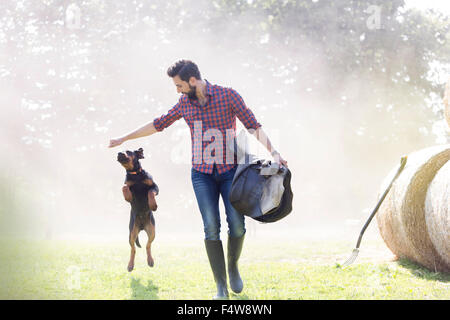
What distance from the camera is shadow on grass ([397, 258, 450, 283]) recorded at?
605 centimetres

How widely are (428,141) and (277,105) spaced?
22.6 ft

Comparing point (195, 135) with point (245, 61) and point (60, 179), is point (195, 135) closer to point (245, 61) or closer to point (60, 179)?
point (245, 61)

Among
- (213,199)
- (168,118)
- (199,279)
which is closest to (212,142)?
(213,199)

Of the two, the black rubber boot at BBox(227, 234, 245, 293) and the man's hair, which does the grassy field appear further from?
the man's hair

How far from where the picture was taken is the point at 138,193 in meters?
6.38

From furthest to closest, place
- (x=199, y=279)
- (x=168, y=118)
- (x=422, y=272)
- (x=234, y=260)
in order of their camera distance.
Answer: (x=422, y=272)
(x=199, y=279)
(x=168, y=118)
(x=234, y=260)

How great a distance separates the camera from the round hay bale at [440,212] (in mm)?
6008

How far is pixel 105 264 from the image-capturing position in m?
8.16

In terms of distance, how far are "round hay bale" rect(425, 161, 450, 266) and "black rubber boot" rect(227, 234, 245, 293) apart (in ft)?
8.52

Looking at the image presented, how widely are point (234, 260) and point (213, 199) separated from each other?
0.74m

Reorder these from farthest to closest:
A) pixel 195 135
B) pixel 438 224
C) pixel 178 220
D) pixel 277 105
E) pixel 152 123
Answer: pixel 178 220, pixel 277 105, pixel 438 224, pixel 152 123, pixel 195 135

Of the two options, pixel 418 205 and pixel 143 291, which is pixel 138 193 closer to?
pixel 143 291

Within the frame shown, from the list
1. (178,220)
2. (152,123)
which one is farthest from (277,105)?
(152,123)

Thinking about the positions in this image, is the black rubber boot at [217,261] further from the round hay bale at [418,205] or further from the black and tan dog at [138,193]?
the round hay bale at [418,205]
